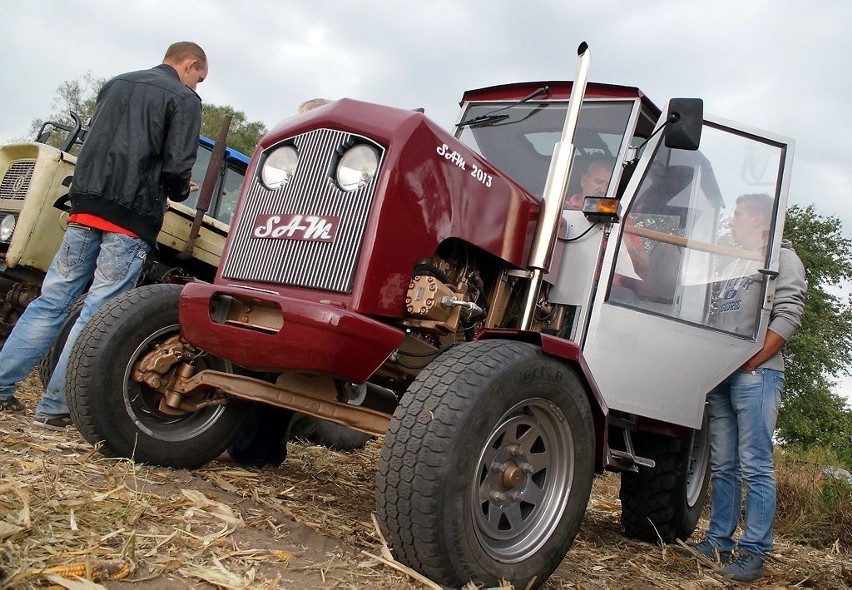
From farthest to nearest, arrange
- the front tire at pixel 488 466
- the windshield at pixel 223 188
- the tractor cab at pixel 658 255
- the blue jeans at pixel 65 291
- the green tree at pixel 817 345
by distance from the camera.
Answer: the green tree at pixel 817 345, the windshield at pixel 223 188, the blue jeans at pixel 65 291, the tractor cab at pixel 658 255, the front tire at pixel 488 466

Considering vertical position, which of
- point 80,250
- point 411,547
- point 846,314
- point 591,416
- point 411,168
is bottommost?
point 411,547

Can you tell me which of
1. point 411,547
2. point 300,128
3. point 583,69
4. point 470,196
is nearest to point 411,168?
point 470,196

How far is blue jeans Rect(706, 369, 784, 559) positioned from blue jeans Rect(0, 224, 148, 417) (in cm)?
335

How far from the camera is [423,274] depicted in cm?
306

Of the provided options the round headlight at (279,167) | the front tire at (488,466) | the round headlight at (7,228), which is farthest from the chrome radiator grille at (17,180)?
the front tire at (488,466)

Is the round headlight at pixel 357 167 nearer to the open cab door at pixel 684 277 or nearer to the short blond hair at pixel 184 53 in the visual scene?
the open cab door at pixel 684 277

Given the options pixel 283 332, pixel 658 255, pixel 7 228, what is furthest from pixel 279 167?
pixel 7 228

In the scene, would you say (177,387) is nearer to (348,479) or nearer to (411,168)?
(348,479)

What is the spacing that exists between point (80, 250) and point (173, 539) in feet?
7.77

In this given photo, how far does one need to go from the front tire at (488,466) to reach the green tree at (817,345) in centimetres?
2267

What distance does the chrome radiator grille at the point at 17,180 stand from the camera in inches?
247

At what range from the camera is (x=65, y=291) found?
437cm

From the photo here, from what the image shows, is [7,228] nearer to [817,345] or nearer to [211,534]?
[211,534]

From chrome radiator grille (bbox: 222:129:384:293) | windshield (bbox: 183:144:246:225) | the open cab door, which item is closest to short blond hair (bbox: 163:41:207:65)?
chrome radiator grille (bbox: 222:129:384:293)
